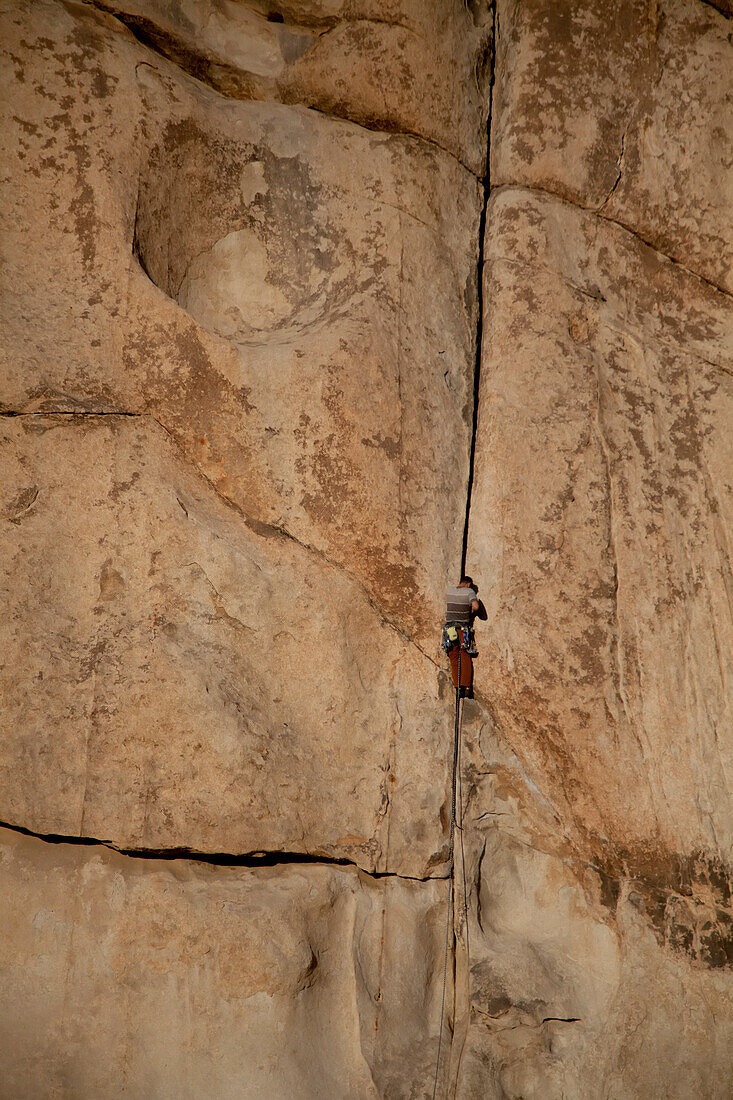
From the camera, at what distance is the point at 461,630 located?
437 centimetres

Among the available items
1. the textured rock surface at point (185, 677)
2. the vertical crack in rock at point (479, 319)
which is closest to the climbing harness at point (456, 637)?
the textured rock surface at point (185, 677)

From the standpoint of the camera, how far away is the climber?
172 inches

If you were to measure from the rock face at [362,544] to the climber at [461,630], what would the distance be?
0.55 ft

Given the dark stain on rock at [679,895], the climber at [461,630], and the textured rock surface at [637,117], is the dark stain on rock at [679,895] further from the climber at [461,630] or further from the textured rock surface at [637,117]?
the textured rock surface at [637,117]

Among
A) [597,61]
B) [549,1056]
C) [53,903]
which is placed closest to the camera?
[53,903]

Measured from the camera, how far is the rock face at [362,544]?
409 centimetres

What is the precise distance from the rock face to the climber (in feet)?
0.55

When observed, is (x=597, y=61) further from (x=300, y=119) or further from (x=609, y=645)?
(x=609, y=645)

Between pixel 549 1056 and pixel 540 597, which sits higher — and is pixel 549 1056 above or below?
below

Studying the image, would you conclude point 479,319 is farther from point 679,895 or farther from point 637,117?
point 679,895

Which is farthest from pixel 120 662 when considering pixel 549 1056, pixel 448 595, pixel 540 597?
pixel 549 1056

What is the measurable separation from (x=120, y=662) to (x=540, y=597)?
236cm

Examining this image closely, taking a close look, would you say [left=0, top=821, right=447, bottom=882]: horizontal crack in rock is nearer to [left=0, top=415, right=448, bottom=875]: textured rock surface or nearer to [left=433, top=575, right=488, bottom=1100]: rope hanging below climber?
[left=0, top=415, right=448, bottom=875]: textured rock surface

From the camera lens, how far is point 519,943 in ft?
14.6
